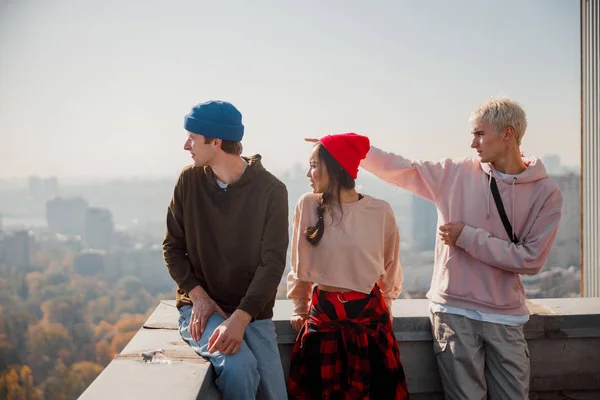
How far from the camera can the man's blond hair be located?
2.58 metres

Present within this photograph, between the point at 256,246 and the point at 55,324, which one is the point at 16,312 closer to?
the point at 55,324

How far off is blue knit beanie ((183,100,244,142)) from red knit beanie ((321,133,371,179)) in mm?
418

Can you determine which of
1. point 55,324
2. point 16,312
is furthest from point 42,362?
point 16,312

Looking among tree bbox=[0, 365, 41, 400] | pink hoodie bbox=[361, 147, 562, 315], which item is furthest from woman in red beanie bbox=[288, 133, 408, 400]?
tree bbox=[0, 365, 41, 400]

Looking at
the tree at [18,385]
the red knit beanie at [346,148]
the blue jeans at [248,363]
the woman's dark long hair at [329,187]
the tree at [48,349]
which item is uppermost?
the red knit beanie at [346,148]

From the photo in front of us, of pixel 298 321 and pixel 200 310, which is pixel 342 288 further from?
pixel 200 310

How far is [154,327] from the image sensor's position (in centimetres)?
264

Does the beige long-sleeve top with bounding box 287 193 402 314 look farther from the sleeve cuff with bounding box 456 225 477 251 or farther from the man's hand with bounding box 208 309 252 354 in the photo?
the man's hand with bounding box 208 309 252 354

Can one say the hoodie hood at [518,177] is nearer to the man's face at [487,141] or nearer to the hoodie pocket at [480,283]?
the man's face at [487,141]

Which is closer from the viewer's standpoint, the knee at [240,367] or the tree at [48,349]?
the knee at [240,367]

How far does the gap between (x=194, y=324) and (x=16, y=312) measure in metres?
46.6

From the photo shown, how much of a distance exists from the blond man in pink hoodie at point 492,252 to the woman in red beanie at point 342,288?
0.30 metres

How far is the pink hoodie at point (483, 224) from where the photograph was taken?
255cm

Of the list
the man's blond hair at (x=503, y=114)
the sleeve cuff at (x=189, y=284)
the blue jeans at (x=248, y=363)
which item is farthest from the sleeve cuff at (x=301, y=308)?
the man's blond hair at (x=503, y=114)
